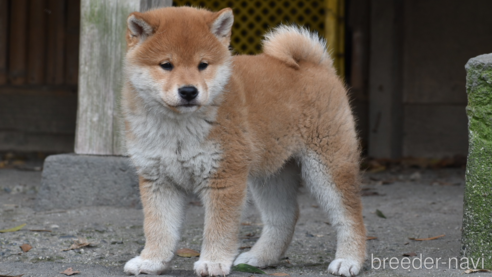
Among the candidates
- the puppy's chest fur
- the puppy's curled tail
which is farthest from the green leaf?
the puppy's curled tail

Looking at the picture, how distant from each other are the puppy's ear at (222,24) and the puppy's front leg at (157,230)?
91 centimetres

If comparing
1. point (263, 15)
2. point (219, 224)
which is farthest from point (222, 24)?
point (263, 15)

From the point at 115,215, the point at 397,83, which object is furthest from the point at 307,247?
the point at 397,83

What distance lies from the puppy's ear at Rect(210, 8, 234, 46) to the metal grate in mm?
5189

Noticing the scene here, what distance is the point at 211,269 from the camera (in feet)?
11.2

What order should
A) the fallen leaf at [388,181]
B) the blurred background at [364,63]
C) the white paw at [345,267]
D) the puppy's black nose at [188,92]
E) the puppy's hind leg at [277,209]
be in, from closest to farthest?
the puppy's black nose at [188,92] → the white paw at [345,267] → the puppy's hind leg at [277,209] → the fallen leaf at [388,181] → the blurred background at [364,63]

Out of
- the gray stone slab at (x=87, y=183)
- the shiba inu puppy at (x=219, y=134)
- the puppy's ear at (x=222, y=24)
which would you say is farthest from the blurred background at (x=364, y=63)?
the puppy's ear at (x=222, y=24)

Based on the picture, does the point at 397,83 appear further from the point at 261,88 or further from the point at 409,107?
the point at 261,88

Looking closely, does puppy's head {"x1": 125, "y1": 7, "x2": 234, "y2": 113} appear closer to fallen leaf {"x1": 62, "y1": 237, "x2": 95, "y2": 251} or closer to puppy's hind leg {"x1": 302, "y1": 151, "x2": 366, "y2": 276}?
puppy's hind leg {"x1": 302, "y1": 151, "x2": 366, "y2": 276}

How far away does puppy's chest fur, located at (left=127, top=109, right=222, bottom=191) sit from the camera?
11.1 feet

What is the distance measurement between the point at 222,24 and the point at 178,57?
41cm

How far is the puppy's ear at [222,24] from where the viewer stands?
3477 mm

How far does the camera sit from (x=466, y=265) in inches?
143

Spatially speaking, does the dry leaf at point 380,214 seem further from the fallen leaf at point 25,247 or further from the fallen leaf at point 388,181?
the fallen leaf at point 25,247
